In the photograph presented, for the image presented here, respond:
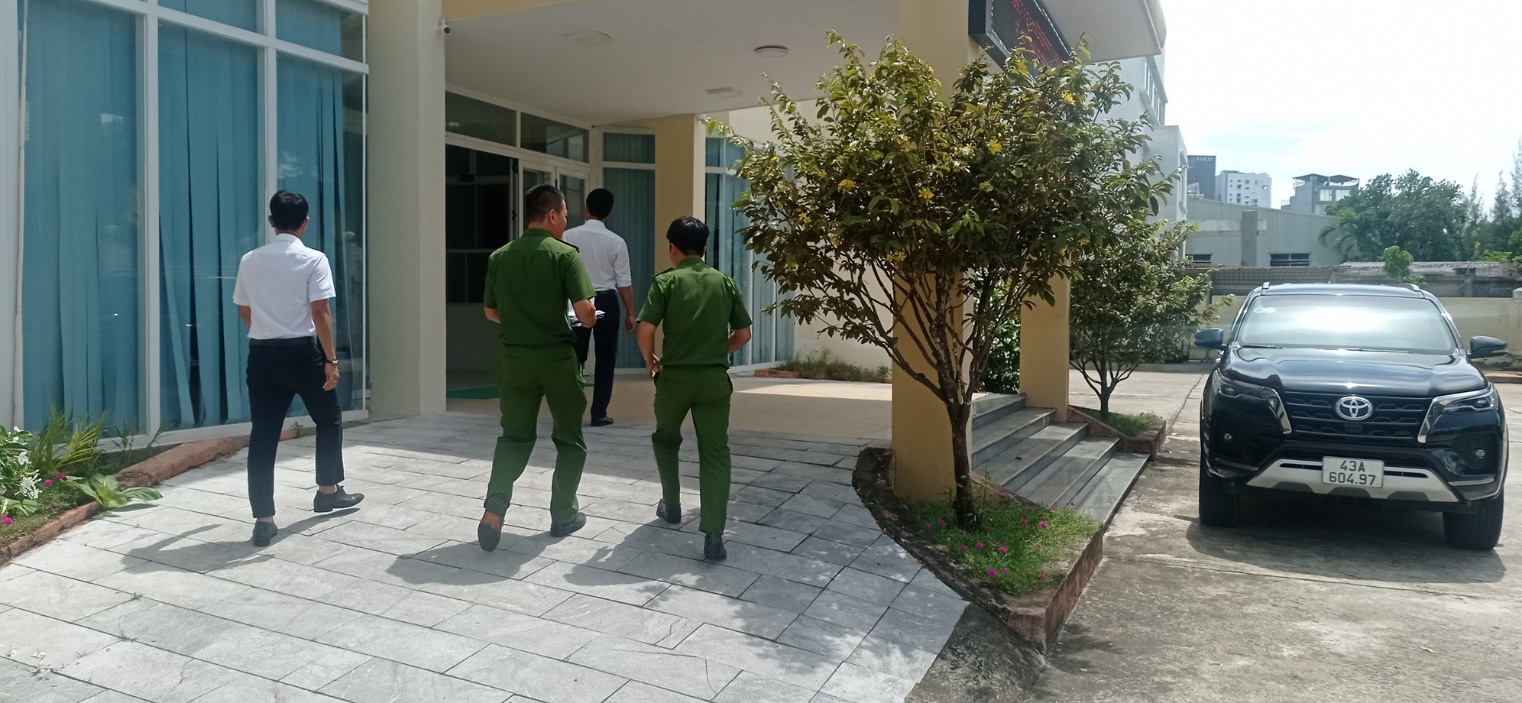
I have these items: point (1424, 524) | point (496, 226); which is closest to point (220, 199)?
point (496, 226)

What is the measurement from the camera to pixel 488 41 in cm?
892

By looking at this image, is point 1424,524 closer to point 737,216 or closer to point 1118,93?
point 1118,93

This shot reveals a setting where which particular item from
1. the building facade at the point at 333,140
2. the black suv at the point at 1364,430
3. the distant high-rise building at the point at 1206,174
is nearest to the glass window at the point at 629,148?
the building facade at the point at 333,140

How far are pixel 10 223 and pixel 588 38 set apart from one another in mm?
4386

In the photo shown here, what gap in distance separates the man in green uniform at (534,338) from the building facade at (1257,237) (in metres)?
49.3

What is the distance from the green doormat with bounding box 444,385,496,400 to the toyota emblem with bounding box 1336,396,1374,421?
271 inches

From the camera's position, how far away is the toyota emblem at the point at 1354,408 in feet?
21.2

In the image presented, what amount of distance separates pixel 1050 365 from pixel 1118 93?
520 centimetres

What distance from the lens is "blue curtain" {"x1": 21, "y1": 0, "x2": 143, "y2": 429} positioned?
6047 millimetres

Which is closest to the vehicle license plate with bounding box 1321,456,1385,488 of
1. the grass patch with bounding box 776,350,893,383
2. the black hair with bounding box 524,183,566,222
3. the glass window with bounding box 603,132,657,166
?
the black hair with bounding box 524,183,566,222

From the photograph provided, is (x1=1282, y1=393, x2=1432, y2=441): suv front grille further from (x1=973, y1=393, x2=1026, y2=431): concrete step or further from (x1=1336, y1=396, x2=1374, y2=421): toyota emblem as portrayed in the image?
(x1=973, y1=393, x2=1026, y2=431): concrete step

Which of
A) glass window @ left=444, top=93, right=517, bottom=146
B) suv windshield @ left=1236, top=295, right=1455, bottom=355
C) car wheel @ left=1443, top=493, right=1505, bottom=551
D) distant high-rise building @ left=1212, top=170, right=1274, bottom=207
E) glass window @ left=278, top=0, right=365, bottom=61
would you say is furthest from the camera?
distant high-rise building @ left=1212, top=170, right=1274, bottom=207

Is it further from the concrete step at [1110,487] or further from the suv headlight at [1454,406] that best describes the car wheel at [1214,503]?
the suv headlight at [1454,406]

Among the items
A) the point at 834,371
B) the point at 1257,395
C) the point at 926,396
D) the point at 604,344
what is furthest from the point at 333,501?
the point at 834,371
